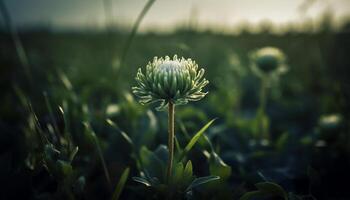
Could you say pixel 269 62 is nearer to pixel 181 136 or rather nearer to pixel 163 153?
pixel 181 136

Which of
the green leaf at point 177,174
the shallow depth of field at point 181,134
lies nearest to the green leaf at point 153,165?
the shallow depth of field at point 181,134

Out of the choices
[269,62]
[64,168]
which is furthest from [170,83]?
[269,62]

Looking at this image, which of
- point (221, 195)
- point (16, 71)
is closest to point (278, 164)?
point (221, 195)

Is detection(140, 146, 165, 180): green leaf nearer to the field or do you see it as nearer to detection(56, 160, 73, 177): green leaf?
the field

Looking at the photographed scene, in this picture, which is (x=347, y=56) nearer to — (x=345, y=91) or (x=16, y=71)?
(x=345, y=91)

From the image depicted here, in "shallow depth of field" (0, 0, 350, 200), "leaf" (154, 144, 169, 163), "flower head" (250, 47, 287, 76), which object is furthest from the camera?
"flower head" (250, 47, 287, 76)

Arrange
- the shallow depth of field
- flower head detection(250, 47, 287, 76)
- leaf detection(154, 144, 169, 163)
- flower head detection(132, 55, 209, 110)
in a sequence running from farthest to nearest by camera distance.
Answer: flower head detection(250, 47, 287, 76), leaf detection(154, 144, 169, 163), the shallow depth of field, flower head detection(132, 55, 209, 110)

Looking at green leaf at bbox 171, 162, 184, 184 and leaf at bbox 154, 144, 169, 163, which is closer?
green leaf at bbox 171, 162, 184, 184

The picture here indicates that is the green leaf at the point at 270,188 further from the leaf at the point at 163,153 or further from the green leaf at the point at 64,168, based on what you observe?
the green leaf at the point at 64,168

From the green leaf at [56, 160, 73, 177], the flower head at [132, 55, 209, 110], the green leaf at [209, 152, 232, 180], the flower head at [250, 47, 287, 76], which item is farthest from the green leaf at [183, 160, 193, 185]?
the flower head at [250, 47, 287, 76]

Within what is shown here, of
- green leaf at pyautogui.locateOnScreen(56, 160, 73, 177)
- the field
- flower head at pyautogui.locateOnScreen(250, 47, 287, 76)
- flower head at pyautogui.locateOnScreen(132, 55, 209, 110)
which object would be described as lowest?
the field
